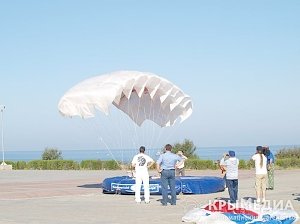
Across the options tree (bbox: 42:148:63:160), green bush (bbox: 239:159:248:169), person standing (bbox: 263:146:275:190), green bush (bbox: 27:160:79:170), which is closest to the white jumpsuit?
person standing (bbox: 263:146:275:190)

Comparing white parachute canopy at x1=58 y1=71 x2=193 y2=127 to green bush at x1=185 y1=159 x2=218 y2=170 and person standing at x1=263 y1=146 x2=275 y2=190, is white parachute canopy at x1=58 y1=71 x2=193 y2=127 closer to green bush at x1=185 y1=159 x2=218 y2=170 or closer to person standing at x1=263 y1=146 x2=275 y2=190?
person standing at x1=263 y1=146 x2=275 y2=190

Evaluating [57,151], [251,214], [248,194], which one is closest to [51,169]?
[57,151]

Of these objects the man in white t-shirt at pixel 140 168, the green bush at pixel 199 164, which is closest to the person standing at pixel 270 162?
the man in white t-shirt at pixel 140 168

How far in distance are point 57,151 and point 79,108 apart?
152 feet

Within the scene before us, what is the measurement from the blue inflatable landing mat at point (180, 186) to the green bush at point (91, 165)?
2853 centimetres

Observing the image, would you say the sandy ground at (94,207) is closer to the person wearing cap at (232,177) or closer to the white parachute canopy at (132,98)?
the person wearing cap at (232,177)

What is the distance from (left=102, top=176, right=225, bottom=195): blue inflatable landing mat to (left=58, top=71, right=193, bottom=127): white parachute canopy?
2712mm

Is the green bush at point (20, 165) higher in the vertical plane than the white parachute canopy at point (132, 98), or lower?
lower

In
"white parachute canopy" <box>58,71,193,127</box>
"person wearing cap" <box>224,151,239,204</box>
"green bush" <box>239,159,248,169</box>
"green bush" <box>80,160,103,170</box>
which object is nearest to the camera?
"person wearing cap" <box>224,151,239,204</box>

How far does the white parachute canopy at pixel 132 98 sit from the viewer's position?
71.9ft

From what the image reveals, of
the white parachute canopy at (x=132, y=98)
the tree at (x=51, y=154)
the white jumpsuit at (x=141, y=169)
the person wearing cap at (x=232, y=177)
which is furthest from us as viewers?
the tree at (x=51, y=154)

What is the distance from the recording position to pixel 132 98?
24.3 m

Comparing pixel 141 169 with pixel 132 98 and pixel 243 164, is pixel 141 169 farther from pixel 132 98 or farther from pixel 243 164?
pixel 243 164

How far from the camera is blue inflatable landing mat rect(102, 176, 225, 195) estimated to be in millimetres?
21969
